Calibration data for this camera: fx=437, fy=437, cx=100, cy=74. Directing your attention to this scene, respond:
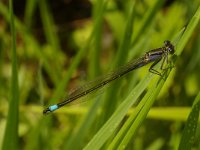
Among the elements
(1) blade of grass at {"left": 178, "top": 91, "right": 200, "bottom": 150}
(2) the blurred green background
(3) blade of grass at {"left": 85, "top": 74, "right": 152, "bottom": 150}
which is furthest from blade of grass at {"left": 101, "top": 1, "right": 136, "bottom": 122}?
(1) blade of grass at {"left": 178, "top": 91, "right": 200, "bottom": 150}

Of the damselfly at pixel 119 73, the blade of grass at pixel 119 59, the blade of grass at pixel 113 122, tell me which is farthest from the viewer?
the damselfly at pixel 119 73

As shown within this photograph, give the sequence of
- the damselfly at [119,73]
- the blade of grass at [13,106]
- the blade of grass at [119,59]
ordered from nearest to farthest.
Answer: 1. the blade of grass at [13,106]
2. the blade of grass at [119,59]
3. the damselfly at [119,73]

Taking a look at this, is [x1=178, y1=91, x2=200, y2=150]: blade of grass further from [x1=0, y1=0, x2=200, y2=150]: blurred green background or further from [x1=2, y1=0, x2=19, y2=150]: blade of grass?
[x1=2, y1=0, x2=19, y2=150]: blade of grass

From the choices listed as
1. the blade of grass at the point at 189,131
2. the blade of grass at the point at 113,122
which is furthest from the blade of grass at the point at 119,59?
the blade of grass at the point at 189,131

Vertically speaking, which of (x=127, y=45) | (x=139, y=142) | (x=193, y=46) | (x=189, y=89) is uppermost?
(x=127, y=45)

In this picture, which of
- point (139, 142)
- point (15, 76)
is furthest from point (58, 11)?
point (15, 76)

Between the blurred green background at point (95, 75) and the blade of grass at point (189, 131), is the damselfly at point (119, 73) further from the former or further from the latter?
the blade of grass at point (189, 131)

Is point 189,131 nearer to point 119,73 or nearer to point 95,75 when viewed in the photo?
point 119,73

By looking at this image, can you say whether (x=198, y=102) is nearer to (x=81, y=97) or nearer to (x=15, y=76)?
(x=15, y=76)
